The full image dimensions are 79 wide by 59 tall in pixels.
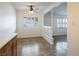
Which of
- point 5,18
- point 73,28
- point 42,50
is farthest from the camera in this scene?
point 42,50

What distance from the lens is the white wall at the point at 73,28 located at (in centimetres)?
292

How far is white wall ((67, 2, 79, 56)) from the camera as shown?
292 cm

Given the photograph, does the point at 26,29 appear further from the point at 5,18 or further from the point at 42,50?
the point at 5,18

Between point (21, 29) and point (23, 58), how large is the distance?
9341 millimetres

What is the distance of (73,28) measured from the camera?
3100 millimetres

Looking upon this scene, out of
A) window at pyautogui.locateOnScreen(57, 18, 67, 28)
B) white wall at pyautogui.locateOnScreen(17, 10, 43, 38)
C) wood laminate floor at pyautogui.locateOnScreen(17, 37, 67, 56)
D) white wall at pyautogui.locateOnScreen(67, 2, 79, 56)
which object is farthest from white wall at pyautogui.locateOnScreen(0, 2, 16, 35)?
window at pyautogui.locateOnScreen(57, 18, 67, 28)

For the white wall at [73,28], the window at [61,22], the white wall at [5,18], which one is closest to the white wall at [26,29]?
the window at [61,22]

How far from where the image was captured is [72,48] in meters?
3.15

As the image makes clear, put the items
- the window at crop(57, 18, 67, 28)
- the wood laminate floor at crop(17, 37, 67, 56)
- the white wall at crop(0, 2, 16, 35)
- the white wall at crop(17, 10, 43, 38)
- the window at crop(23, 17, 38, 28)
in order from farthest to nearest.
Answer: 1. the window at crop(57, 18, 67, 28)
2. the window at crop(23, 17, 38, 28)
3. the white wall at crop(17, 10, 43, 38)
4. the wood laminate floor at crop(17, 37, 67, 56)
5. the white wall at crop(0, 2, 16, 35)

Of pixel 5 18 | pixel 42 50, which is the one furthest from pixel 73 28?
pixel 5 18

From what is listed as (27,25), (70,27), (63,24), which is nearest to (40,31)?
(27,25)

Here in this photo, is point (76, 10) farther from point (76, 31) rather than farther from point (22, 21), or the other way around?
point (22, 21)

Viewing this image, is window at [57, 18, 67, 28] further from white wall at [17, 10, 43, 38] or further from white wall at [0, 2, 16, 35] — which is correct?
white wall at [0, 2, 16, 35]

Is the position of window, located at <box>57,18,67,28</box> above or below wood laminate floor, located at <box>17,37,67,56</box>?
above
